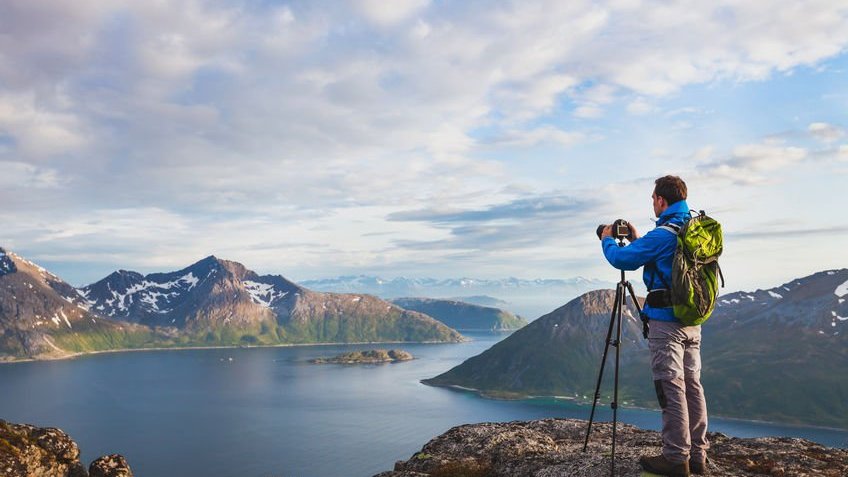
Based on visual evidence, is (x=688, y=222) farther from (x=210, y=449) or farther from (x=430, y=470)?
(x=210, y=449)

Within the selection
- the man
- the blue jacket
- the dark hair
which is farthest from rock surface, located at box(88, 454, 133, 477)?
the dark hair

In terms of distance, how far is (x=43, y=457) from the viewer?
69.9 feet

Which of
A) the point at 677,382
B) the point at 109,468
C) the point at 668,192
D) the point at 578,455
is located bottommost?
the point at 109,468

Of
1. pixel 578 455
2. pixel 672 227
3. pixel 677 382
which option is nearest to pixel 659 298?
pixel 672 227

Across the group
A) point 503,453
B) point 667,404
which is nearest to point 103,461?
point 503,453

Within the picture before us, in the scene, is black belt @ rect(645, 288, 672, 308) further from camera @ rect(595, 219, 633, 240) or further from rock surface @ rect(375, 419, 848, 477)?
rock surface @ rect(375, 419, 848, 477)

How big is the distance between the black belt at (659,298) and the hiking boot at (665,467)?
2920 millimetres

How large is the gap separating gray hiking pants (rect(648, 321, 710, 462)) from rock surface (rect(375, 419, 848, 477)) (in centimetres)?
104

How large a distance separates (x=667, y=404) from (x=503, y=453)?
18.8 feet

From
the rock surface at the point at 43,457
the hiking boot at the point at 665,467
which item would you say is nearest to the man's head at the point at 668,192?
the hiking boot at the point at 665,467

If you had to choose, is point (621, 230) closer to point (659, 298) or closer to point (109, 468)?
point (659, 298)

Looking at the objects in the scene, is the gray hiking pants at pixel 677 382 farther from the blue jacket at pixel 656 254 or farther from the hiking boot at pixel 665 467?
the blue jacket at pixel 656 254

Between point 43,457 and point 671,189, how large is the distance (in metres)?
24.3

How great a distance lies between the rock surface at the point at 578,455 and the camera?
38.6ft
